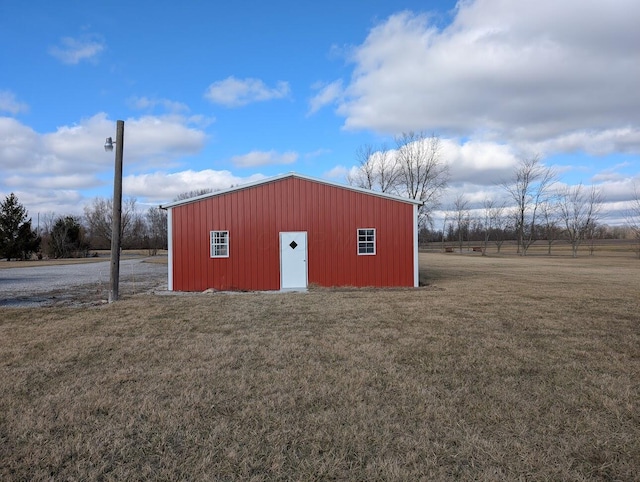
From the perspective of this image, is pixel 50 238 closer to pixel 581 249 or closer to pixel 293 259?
pixel 293 259

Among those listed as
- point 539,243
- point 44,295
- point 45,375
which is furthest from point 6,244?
point 539,243

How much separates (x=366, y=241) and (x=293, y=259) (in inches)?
100

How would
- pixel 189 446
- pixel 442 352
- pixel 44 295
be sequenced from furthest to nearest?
pixel 44 295
pixel 442 352
pixel 189 446

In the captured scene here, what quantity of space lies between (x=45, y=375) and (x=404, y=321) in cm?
572

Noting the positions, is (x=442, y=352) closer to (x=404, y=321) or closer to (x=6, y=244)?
(x=404, y=321)

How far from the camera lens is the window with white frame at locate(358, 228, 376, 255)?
14422 mm

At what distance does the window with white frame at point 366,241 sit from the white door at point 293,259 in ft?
6.13

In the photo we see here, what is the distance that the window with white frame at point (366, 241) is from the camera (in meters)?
14.4

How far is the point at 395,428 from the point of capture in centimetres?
349

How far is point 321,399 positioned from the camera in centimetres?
411

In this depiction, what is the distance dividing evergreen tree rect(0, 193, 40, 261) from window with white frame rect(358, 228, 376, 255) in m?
37.4

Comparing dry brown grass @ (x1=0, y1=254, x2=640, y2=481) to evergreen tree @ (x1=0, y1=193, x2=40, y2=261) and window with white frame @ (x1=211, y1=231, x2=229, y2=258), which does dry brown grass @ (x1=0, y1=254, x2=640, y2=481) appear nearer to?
window with white frame @ (x1=211, y1=231, x2=229, y2=258)

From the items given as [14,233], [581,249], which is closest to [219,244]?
[14,233]

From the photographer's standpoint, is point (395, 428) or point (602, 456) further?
point (395, 428)
